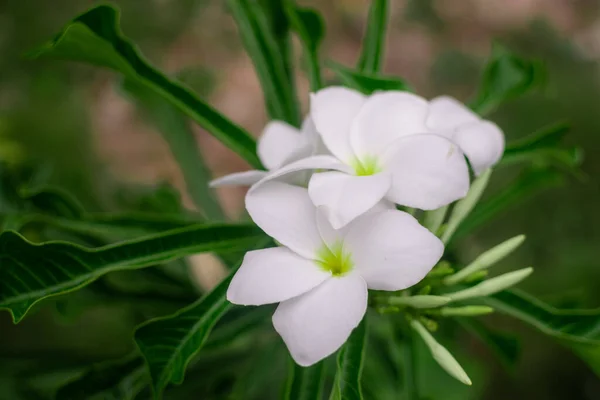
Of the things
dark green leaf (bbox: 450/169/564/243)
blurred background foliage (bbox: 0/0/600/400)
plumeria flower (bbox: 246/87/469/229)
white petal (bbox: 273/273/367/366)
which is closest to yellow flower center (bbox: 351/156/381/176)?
plumeria flower (bbox: 246/87/469/229)

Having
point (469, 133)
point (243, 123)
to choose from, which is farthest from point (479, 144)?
point (243, 123)

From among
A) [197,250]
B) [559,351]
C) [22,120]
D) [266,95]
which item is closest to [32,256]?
[197,250]

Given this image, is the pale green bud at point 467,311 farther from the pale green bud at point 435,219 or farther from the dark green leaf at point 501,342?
the dark green leaf at point 501,342

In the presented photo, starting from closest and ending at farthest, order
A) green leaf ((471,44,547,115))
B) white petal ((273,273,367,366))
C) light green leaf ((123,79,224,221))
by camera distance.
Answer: white petal ((273,273,367,366)) < green leaf ((471,44,547,115)) < light green leaf ((123,79,224,221))

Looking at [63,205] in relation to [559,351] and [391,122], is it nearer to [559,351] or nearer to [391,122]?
[391,122]

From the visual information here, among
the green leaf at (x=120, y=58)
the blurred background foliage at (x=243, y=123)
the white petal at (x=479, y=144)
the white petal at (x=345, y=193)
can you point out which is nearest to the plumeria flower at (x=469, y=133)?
the white petal at (x=479, y=144)

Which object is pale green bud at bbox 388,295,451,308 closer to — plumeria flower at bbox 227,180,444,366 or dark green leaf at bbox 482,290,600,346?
plumeria flower at bbox 227,180,444,366

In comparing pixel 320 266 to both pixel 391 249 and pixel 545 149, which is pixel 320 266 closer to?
pixel 391 249
